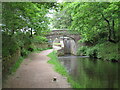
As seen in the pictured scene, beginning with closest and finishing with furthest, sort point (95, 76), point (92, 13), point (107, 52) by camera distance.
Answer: point (95, 76)
point (92, 13)
point (107, 52)

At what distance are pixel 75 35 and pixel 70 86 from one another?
16510 millimetres

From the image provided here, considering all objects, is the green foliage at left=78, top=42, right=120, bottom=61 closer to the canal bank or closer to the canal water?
the canal water

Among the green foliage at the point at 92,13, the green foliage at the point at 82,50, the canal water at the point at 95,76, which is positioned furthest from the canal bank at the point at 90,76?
the green foliage at the point at 82,50

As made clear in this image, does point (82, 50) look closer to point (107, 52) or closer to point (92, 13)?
point (107, 52)

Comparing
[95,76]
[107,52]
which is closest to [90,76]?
[95,76]

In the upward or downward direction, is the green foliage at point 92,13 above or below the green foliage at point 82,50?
above

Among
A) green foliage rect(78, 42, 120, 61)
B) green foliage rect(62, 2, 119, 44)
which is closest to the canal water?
green foliage rect(78, 42, 120, 61)

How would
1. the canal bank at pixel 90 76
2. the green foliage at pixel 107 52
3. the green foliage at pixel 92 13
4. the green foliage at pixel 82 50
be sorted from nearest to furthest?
the canal bank at pixel 90 76 → the green foliage at pixel 92 13 → the green foliage at pixel 107 52 → the green foliage at pixel 82 50

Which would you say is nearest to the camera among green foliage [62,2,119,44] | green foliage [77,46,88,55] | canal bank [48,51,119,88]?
canal bank [48,51,119,88]

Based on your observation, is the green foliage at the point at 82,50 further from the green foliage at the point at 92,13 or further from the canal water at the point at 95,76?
the canal water at the point at 95,76

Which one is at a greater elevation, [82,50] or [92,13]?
[92,13]

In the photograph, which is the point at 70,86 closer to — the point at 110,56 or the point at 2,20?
the point at 2,20

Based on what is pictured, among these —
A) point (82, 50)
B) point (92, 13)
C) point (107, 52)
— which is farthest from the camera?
point (82, 50)

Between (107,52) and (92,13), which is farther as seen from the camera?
(107,52)
